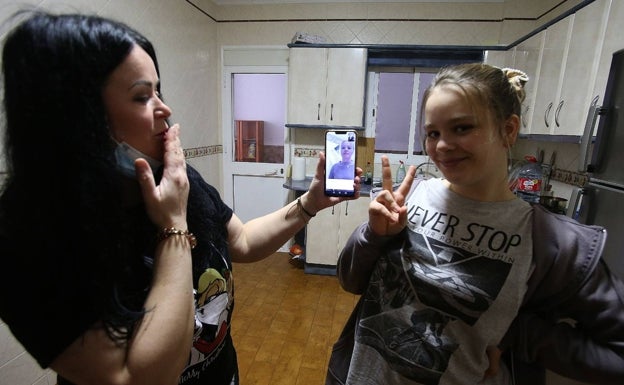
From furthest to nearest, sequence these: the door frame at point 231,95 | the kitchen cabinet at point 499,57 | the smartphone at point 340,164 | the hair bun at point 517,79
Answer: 1. the door frame at point 231,95
2. the kitchen cabinet at point 499,57
3. the smartphone at point 340,164
4. the hair bun at point 517,79

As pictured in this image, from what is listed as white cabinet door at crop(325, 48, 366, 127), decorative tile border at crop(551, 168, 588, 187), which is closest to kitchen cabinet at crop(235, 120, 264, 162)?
white cabinet door at crop(325, 48, 366, 127)

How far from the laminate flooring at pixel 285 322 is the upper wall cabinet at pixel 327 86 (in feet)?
4.79

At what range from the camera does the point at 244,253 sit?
3.17ft

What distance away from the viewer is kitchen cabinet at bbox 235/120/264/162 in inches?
132

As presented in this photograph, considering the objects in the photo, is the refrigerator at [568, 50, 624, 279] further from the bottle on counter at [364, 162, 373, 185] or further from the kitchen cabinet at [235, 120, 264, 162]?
the kitchen cabinet at [235, 120, 264, 162]

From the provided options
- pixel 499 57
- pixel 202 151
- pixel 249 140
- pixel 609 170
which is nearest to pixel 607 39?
pixel 609 170

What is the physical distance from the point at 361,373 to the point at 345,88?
2.46m

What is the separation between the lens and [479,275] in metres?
0.68

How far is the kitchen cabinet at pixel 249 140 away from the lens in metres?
3.35

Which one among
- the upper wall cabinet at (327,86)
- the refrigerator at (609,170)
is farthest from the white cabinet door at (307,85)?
the refrigerator at (609,170)

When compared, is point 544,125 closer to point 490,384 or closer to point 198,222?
point 490,384

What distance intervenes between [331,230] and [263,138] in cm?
124

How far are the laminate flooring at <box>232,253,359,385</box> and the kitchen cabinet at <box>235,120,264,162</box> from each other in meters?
1.15

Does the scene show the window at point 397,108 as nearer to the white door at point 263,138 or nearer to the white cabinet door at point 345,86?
the white cabinet door at point 345,86
